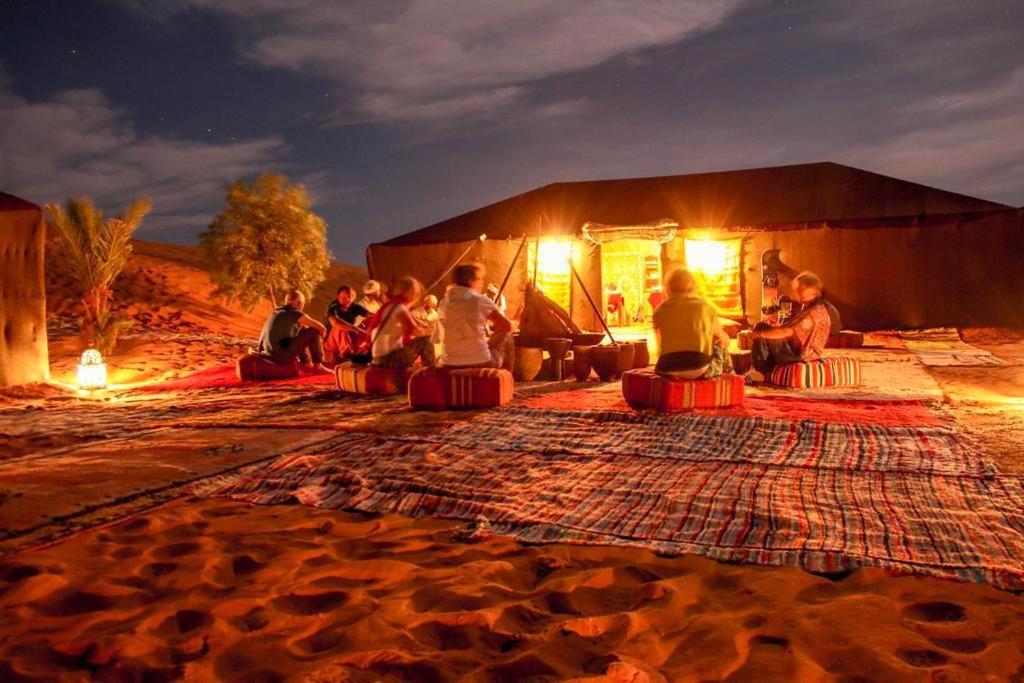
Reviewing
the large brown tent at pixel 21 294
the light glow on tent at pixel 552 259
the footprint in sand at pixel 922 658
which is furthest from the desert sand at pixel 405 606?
the light glow on tent at pixel 552 259

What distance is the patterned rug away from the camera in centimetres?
287

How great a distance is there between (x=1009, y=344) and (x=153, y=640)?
13.3m

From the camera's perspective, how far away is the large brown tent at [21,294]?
8.55 m

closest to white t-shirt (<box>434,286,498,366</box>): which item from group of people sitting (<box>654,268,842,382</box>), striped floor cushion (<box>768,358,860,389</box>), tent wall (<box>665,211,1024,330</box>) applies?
group of people sitting (<box>654,268,842,382</box>)

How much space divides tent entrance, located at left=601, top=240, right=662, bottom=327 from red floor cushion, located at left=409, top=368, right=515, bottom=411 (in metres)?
9.47

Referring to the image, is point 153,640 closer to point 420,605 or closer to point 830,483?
point 420,605

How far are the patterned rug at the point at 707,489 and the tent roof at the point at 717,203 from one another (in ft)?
30.5

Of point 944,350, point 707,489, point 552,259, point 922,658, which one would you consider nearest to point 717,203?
point 552,259

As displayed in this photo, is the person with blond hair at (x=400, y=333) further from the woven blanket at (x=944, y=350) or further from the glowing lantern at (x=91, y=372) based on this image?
the woven blanket at (x=944, y=350)

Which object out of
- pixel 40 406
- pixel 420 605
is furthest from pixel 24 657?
pixel 40 406

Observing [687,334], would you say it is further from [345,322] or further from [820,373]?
[345,322]

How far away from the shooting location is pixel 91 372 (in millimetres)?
9500

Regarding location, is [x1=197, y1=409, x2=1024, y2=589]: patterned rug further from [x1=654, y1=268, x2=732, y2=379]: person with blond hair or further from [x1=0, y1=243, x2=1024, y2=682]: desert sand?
[x1=654, y1=268, x2=732, y2=379]: person with blond hair

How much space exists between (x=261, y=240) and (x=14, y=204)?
8667mm
